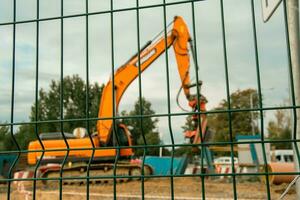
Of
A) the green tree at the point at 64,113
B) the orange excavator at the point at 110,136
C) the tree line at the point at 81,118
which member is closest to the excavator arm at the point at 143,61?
the orange excavator at the point at 110,136

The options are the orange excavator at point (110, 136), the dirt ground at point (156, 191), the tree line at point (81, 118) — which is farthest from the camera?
the orange excavator at point (110, 136)

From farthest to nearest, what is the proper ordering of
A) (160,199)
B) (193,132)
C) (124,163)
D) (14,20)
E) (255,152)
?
(255,152), (124,163), (193,132), (160,199), (14,20)

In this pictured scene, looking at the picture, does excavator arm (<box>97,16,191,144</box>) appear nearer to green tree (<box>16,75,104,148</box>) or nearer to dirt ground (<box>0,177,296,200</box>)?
dirt ground (<box>0,177,296,200</box>)

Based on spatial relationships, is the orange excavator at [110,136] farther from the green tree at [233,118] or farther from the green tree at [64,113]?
the green tree at [64,113]

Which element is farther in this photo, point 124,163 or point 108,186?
point 124,163

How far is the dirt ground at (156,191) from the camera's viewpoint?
908 centimetres

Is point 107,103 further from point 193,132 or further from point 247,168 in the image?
point 247,168

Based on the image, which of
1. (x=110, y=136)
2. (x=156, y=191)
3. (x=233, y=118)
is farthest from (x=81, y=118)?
(x=110, y=136)

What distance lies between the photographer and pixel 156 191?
420 inches

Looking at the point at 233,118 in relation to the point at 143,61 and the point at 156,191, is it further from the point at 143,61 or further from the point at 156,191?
the point at 143,61

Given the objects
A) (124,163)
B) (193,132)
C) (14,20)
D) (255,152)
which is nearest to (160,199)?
(193,132)

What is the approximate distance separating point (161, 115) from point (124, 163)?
11.5 metres

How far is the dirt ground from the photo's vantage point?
9078 millimetres

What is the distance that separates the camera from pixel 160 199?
8266 mm
